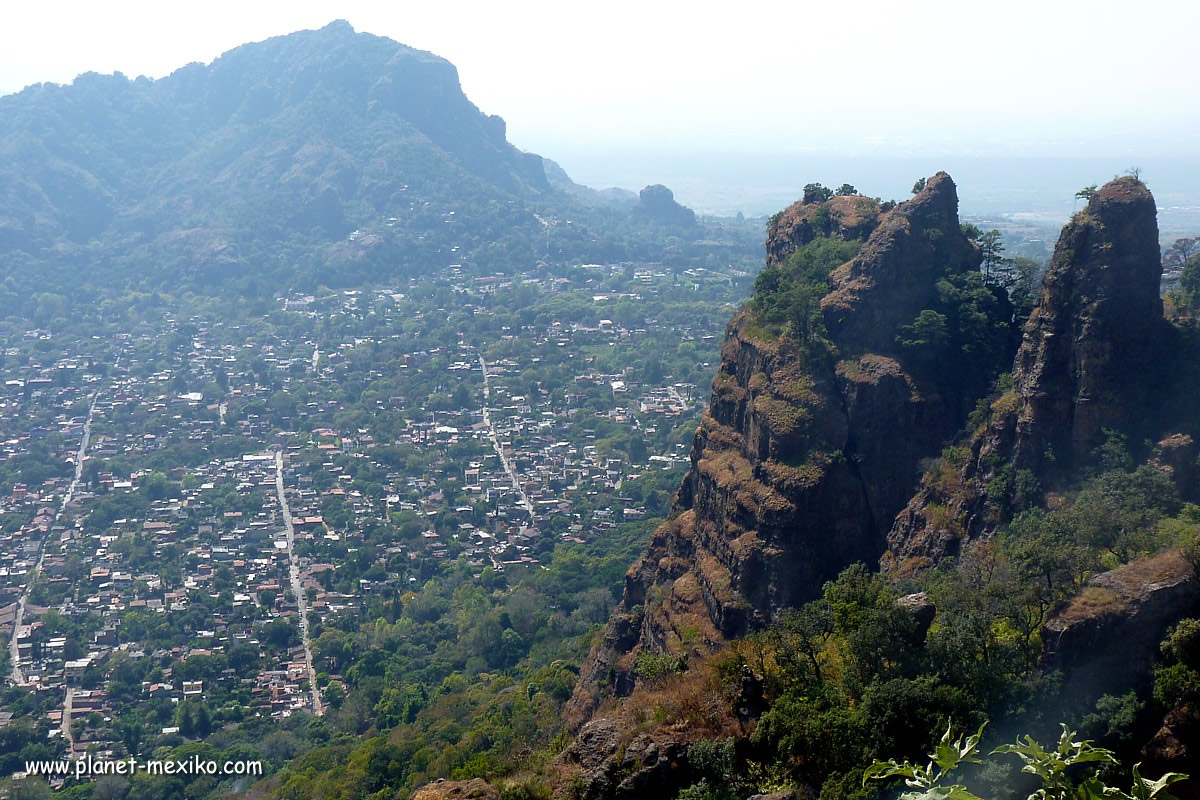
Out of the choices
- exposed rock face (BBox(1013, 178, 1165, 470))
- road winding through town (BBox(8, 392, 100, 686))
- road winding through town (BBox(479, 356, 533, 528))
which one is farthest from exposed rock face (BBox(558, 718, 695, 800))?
road winding through town (BBox(479, 356, 533, 528))

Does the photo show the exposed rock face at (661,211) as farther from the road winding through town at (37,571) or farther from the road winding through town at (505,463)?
the road winding through town at (37,571)

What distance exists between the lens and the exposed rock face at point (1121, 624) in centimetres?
1639

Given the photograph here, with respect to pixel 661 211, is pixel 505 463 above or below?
below

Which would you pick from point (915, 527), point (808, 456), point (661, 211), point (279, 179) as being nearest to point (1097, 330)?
point (915, 527)

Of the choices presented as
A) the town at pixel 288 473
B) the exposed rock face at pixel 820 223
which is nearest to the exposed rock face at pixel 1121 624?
the exposed rock face at pixel 820 223

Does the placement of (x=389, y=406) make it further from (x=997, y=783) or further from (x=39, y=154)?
(x=39, y=154)

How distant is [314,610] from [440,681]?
9.72 m

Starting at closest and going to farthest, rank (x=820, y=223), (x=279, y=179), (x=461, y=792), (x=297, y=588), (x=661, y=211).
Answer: (x=461, y=792) → (x=820, y=223) → (x=297, y=588) → (x=279, y=179) → (x=661, y=211)

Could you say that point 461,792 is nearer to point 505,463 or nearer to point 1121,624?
point 1121,624

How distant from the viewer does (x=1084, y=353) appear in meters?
23.9

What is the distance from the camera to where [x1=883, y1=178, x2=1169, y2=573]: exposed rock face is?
23.7 metres

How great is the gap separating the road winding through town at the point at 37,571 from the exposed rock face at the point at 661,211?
9639cm

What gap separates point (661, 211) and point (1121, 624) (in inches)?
5845

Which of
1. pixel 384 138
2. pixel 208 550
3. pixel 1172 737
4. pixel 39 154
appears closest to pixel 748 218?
pixel 384 138
